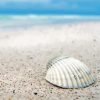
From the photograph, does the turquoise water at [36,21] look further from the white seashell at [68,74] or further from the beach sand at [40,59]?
the white seashell at [68,74]

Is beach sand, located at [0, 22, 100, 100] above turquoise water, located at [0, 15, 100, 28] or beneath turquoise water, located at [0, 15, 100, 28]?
beneath

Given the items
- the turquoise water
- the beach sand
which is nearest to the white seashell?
the beach sand

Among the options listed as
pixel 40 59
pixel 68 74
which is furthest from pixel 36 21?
pixel 68 74

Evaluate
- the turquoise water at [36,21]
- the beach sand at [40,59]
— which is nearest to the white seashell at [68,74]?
the beach sand at [40,59]

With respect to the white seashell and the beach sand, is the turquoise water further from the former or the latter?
the white seashell

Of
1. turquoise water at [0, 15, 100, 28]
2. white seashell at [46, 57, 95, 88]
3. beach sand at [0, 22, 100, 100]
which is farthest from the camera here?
turquoise water at [0, 15, 100, 28]

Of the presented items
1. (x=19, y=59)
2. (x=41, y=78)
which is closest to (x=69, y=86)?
(x=41, y=78)

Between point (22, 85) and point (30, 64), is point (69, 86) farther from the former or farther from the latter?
point (30, 64)
